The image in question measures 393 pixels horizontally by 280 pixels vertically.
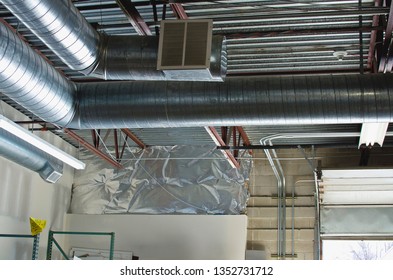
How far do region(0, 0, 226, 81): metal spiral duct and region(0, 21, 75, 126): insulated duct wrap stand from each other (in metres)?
0.33

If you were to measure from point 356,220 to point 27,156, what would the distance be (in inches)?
179

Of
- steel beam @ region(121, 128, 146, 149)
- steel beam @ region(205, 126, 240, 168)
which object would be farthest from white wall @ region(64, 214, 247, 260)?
steel beam @ region(121, 128, 146, 149)

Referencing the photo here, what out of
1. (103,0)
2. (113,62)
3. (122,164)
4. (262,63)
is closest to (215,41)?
(113,62)

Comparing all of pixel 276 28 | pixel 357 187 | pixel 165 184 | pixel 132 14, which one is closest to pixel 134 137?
pixel 165 184

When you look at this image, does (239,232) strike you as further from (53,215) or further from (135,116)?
(135,116)

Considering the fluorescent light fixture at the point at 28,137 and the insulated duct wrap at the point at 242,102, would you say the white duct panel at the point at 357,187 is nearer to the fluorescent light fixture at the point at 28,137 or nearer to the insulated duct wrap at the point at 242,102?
the insulated duct wrap at the point at 242,102

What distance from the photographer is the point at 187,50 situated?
14.4 ft

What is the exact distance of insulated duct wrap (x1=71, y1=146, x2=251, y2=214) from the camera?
882cm

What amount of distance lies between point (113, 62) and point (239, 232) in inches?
178

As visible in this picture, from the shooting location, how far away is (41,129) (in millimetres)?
7949

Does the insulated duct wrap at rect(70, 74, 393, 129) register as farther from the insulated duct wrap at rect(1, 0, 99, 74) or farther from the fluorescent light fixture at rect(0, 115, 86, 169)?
the insulated duct wrap at rect(1, 0, 99, 74)

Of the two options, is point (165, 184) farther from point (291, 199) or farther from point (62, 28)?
point (62, 28)

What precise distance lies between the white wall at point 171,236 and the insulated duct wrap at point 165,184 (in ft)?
0.48

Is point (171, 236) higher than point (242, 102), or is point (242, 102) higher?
point (242, 102)
